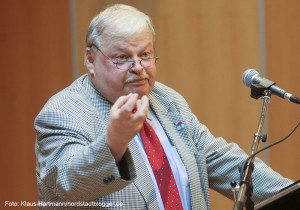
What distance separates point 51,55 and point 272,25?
1.41m

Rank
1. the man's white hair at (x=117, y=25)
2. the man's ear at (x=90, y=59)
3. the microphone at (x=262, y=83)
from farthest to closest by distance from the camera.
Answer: the man's ear at (x=90, y=59)
the man's white hair at (x=117, y=25)
the microphone at (x=262, y=83)

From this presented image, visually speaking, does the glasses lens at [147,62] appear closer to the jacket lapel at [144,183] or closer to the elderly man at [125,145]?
the elderly man at [125,145]

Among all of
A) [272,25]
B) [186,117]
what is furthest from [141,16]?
[272,25]

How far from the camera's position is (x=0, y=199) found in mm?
3953

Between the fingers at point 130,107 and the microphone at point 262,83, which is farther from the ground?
the fingers at point 130,107

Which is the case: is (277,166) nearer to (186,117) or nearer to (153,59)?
(186,117)

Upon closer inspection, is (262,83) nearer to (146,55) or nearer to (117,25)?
(146,55)

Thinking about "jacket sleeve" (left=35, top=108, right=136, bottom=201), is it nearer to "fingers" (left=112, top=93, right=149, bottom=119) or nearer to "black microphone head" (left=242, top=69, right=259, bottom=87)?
"fingers" (left=112, top=93, right=149, bottom=119)

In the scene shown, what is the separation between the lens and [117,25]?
2285mm

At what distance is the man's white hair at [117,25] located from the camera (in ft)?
7.49

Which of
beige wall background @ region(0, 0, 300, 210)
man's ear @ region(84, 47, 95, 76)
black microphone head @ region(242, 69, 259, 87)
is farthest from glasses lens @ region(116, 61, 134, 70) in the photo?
beige wall background @ region(0, 0, 300, 210)

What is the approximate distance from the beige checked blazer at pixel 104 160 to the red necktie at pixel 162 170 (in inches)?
2.2

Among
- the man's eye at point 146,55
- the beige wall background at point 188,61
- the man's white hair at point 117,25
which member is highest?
the man's white hair at point 117,25

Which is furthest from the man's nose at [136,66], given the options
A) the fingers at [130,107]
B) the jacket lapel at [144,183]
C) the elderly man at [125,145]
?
the fingers at [130,107]
